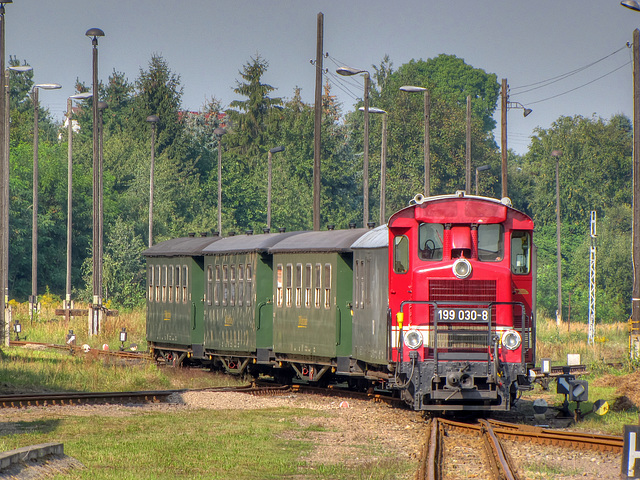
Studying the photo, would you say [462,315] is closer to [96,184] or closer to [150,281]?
[150,281]

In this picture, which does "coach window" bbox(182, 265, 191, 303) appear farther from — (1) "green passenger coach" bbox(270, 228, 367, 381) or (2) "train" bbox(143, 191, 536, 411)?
(1) "green passenger coach" bbox(270, 228, 367, 381)

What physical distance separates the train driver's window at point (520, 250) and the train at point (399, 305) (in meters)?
0.02

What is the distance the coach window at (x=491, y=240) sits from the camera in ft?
56.3

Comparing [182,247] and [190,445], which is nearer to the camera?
[190,445]

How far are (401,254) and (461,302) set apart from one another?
1314 millimetres

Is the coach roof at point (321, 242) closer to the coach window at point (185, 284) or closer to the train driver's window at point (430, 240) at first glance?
the train driver's window at point (430, 240)

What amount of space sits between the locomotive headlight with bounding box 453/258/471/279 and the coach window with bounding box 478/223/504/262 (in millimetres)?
581

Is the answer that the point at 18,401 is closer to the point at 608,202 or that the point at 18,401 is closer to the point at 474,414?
the point at 474,414

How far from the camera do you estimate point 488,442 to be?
14594mm

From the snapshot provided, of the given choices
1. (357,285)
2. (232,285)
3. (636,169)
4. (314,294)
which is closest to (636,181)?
(636,169)

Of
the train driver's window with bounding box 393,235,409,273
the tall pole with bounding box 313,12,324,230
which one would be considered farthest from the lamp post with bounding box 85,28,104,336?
the train driver's window with bounding box 393,235,409,273

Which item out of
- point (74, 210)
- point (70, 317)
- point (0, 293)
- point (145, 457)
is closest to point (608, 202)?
point (74, 210)

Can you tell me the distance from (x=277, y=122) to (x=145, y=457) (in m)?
73.1

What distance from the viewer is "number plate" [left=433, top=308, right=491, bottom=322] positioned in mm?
16688
